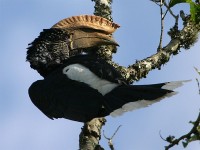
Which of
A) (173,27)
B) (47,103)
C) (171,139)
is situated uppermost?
(173,27)

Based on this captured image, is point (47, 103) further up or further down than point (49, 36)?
further down

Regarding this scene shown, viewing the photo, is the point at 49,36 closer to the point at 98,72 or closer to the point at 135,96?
the point at 98,72

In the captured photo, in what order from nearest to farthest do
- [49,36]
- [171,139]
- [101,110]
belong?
[171,139]
[101,110]
[49,36]

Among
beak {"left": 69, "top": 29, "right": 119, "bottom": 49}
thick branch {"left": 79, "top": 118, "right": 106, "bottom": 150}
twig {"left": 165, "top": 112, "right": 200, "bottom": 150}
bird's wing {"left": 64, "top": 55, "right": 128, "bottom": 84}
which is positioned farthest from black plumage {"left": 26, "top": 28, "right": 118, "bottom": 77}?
twig {"left": 165, "top": 112, "right": 200, "bottom": 150}

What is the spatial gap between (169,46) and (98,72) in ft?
4.56

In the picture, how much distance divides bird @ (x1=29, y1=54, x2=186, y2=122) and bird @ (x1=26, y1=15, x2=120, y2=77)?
1.72 ft

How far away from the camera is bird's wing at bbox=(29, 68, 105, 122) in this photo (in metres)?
5.30

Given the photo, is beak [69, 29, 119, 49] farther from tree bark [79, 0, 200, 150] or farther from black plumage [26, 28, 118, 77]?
tree bark [79, 0, 200, 150]

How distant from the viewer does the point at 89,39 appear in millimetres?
6969

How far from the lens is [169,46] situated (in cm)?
690

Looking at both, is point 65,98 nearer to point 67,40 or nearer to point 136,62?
point 136,62

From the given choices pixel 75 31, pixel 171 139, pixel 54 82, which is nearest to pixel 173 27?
pixel 75 31

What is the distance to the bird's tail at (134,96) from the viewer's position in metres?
5.26

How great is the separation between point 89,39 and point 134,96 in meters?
1.73
